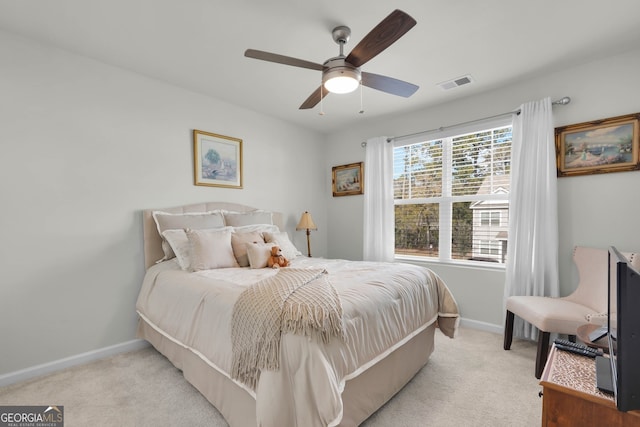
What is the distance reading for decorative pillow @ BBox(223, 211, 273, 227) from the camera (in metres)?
3.16

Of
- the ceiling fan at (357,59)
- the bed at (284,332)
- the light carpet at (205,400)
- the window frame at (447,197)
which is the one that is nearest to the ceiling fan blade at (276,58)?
the ceiling fan at (357,59)

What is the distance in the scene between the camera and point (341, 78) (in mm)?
1921

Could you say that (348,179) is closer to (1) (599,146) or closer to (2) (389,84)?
(2) (389,84)

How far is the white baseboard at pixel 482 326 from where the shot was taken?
9.89 ft

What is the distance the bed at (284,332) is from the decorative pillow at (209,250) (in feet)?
0.03

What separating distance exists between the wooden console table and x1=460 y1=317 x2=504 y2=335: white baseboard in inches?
83.0

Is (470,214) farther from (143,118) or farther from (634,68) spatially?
(143,118)

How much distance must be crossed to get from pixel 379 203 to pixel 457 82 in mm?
1653

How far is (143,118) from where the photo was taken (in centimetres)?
275

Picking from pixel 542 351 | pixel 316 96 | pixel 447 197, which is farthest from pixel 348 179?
pixel 542 351

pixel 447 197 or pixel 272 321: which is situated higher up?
pixel 447 197

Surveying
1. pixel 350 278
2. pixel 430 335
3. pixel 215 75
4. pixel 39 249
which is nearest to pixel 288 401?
pixel 350 278

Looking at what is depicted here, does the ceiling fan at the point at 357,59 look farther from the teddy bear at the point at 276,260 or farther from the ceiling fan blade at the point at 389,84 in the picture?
the teddy bear at the point at 276,260

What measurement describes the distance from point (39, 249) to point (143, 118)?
55.1 inches
